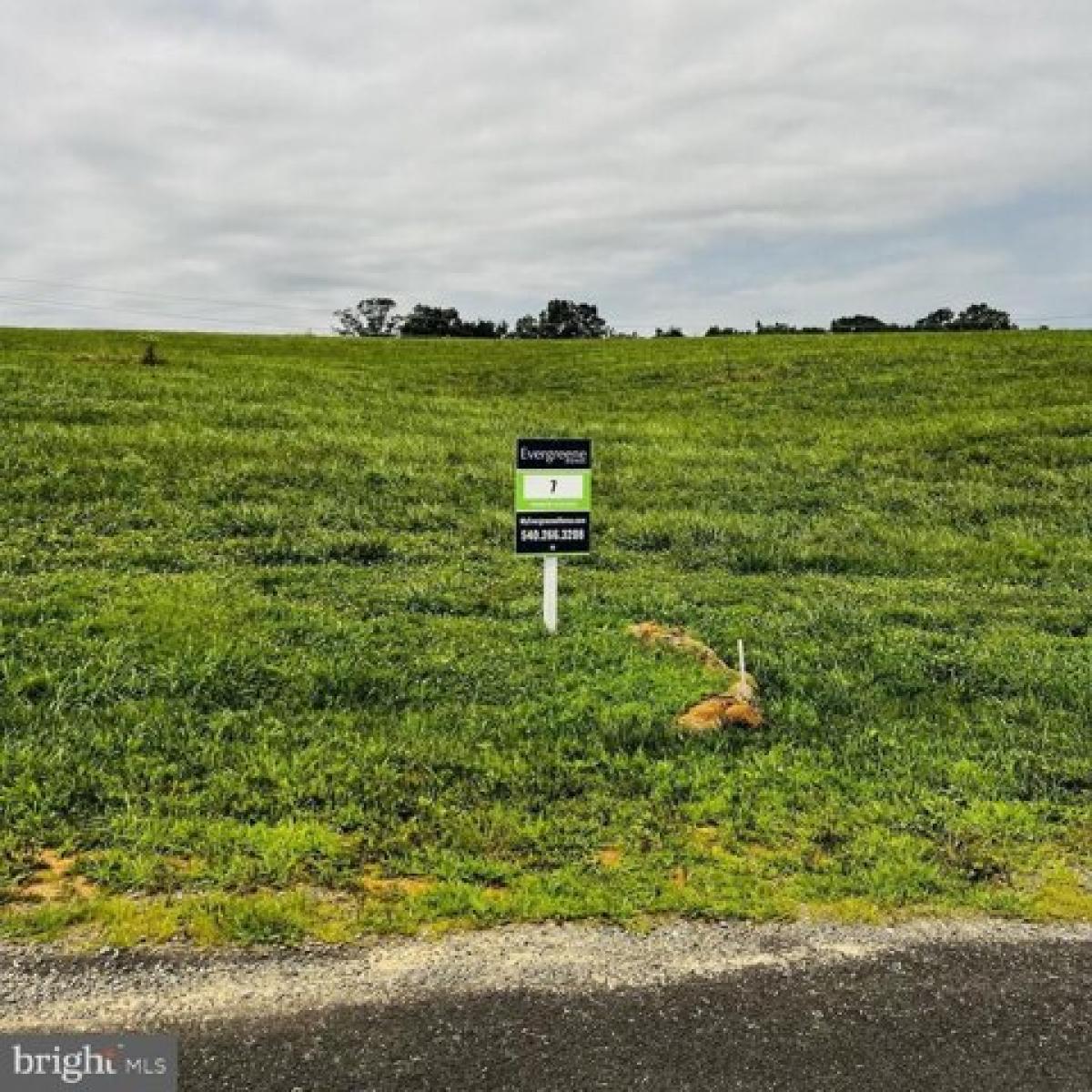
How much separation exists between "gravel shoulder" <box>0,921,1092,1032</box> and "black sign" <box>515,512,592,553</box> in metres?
4.94

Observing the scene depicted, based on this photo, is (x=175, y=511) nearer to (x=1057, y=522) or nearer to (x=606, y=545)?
(x=606, y=545)

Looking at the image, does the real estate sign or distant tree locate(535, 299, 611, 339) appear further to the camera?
distant tree locate(535, 299, 611, 339)

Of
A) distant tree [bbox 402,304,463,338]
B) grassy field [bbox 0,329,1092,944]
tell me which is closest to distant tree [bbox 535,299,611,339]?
distant tree [bbox 402,304,463,338]

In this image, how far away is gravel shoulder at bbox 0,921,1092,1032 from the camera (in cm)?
409

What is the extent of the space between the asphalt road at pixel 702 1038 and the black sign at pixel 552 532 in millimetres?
5414

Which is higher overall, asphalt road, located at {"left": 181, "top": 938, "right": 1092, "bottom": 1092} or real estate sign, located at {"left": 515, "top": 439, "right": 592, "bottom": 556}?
real estate sign, located at {"left": 515, "top": 439, "right": 592, "bottom": 556}

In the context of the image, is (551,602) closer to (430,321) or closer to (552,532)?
(552,532)

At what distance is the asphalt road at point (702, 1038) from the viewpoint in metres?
3.71

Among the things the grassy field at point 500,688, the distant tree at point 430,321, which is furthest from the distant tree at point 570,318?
the grassy field at point 500,688

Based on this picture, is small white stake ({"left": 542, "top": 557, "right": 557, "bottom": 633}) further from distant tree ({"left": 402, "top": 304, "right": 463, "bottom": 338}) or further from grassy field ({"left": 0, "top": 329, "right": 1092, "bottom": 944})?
distant tree ({"left": 402, "top": 304, "right": 463, "bottom": 338})

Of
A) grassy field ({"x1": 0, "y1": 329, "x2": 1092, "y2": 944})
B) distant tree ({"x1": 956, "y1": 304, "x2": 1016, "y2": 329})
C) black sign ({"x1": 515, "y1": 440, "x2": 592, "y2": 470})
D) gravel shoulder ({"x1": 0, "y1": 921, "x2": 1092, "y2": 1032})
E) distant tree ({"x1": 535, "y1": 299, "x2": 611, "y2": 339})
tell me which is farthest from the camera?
distant tree ({"x1": 535, "y1": 299, "x2": 611, "y2": 339})

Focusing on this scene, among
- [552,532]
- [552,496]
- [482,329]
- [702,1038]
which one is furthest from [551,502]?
[482,329]

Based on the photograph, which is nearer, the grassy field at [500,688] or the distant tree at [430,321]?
→ the grassy field at [500,688]

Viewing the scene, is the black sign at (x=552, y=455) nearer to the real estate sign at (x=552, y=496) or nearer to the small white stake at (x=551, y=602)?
the real estate sign at (x=552, y=496)
